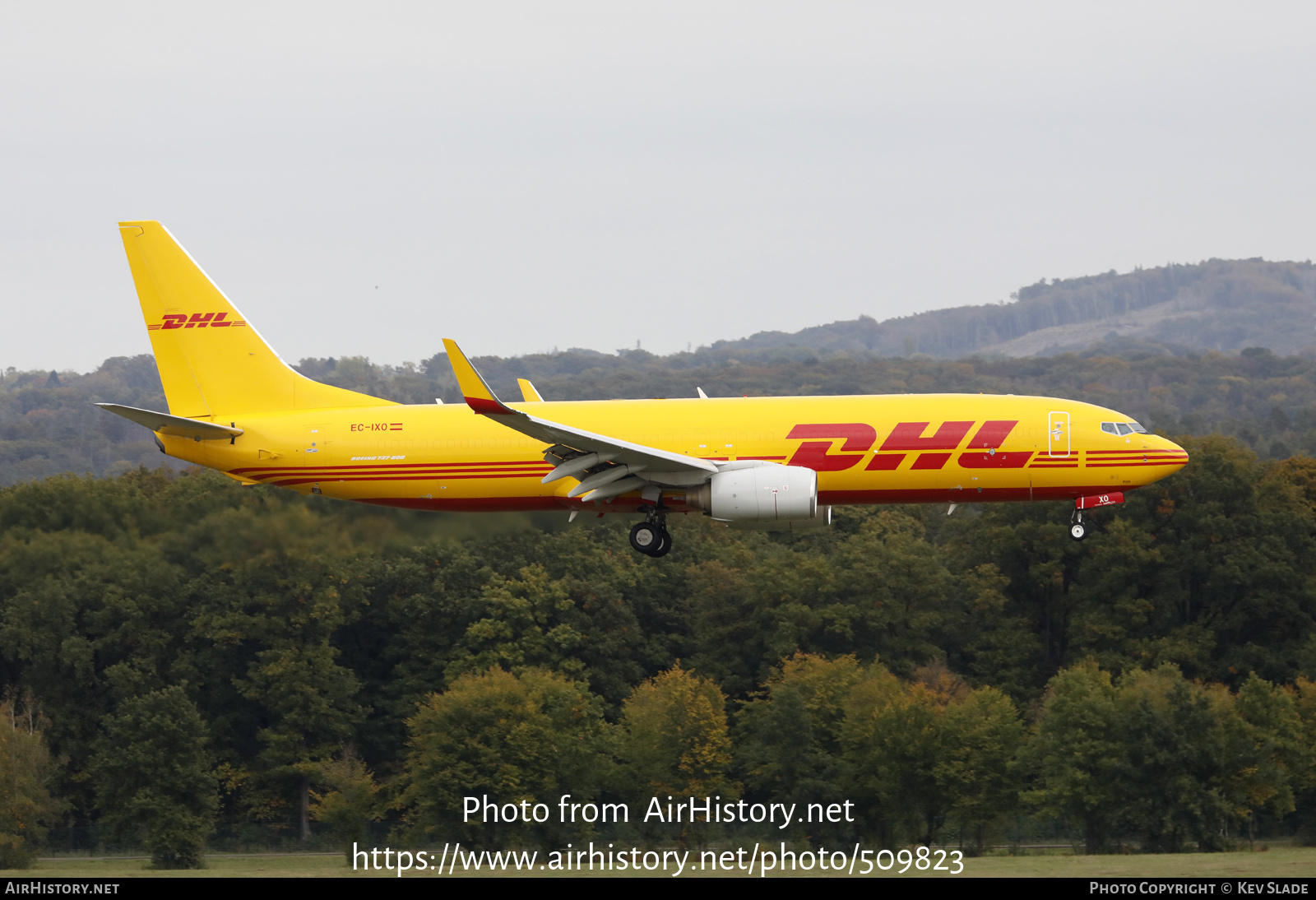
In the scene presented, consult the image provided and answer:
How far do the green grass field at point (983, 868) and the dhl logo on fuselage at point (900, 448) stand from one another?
11647 mm

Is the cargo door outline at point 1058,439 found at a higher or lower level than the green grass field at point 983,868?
higher

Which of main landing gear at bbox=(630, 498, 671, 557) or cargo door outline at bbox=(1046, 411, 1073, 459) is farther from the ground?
cargo door outline at bbox=(1046, 411, 1073, 459)

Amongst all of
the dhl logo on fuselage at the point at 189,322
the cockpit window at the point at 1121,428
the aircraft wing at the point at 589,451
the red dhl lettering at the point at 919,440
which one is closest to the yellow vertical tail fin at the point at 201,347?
the dhl logo on fuselage at the point at 189,322

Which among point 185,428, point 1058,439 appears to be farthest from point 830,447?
point 185,428

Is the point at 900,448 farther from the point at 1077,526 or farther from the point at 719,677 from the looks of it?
the point at 719,677

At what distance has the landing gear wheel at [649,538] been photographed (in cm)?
4259

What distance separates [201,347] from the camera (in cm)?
4734

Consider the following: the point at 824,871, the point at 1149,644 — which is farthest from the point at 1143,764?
the point at 824,871

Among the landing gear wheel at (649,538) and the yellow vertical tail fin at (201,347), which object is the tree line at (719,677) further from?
the landing gear wheel at (649,538)

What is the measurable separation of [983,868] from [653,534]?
21312 mm

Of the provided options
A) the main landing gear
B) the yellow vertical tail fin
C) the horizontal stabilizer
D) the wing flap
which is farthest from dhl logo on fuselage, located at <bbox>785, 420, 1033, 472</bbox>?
the horizontal stabilizer

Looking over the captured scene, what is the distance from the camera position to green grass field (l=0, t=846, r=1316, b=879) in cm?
4394

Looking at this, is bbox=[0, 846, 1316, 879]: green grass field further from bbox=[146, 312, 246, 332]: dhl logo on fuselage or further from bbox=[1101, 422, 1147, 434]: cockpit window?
bbox=[146, 312, 246, 332]: dhl logo on fuselage

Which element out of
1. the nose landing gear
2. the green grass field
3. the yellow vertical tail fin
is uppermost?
the yellow vertical tail fin
